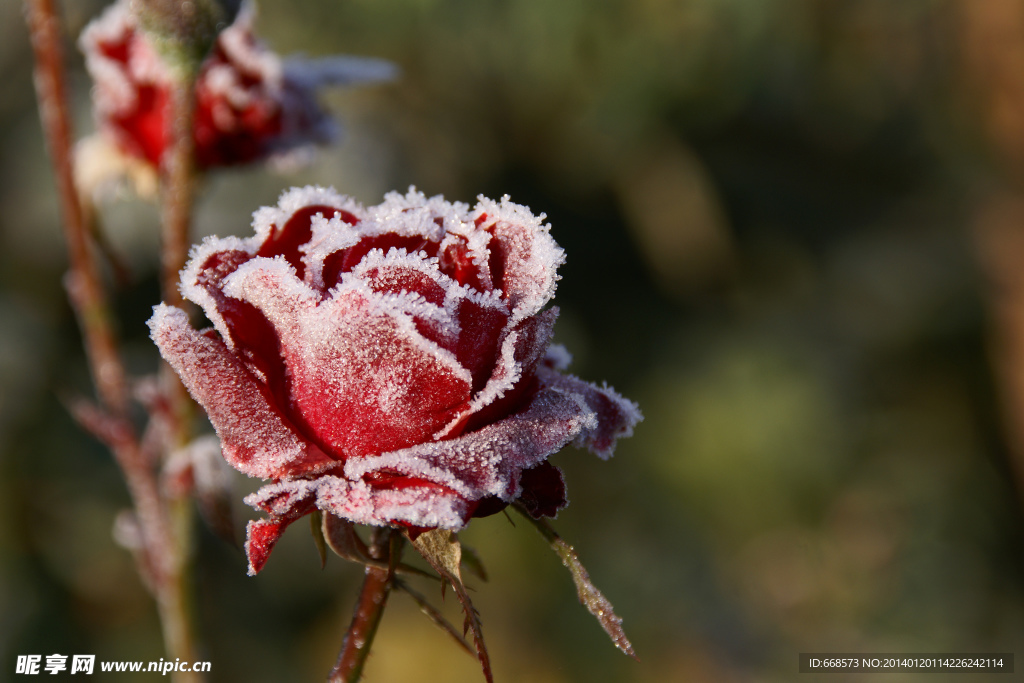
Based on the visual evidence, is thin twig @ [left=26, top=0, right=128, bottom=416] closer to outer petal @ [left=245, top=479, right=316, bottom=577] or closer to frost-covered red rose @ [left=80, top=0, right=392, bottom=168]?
frost-covered red rose @ [left=80, top=0, right=392, bottom=168]

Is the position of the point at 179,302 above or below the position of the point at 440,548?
above

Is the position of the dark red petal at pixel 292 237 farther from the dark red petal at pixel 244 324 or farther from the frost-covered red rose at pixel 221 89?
the frost-covered red rose at pixel 221 89

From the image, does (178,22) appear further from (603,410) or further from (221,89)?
(603,410)

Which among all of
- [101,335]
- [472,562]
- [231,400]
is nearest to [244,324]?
[231,400]

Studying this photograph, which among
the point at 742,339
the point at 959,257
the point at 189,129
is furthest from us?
the point at 959,257

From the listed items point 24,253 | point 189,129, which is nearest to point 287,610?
point 24,253

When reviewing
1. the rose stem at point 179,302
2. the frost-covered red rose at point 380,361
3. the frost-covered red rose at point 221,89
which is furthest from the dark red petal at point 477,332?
the frost-covered red rose at point 221,89

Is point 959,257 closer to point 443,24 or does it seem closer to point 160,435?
point 443,24
